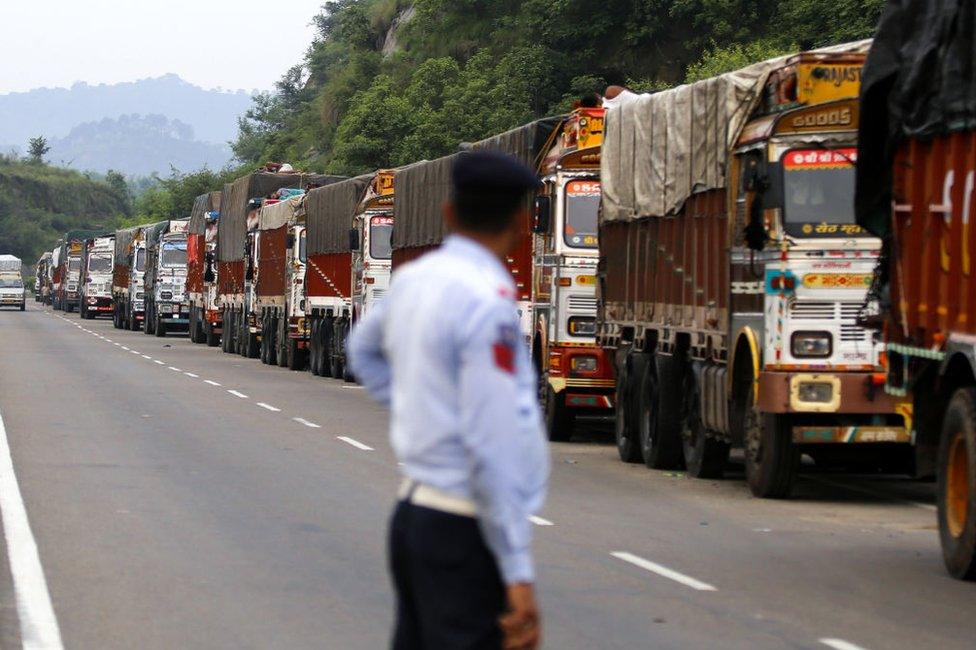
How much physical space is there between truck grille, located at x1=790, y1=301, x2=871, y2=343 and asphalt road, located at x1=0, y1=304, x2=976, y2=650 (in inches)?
53.5

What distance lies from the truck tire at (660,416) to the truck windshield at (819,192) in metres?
3.15

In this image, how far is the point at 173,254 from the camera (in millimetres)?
66188

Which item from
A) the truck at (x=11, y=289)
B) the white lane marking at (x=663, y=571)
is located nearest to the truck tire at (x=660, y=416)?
the white lane marking at (x=663, y=571)

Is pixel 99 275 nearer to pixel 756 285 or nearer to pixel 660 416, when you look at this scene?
pixel 660 416

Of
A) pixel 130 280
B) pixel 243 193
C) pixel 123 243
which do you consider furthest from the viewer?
pixel 123 243

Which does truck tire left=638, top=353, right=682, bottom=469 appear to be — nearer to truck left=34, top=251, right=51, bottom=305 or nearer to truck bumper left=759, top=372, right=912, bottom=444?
truck bumper left=759, top=372, right=912, bottom=444

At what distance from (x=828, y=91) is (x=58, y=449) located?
8.56 meters

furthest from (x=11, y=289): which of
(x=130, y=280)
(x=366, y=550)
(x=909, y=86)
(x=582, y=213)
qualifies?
(x=909, y=86)

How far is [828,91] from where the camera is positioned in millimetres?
14547

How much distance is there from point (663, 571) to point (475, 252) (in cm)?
681

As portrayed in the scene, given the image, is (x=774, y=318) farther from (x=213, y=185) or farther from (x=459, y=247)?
(x=213, y=185)

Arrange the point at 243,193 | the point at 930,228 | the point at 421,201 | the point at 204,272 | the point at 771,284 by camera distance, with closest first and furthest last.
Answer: the point at 930,228
the point at 771,284
the point at 421,201
the point at 243,193
the point at 204,272

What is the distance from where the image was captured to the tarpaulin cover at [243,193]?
4872 cm

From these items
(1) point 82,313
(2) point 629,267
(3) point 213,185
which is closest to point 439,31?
(1) point 82,313
